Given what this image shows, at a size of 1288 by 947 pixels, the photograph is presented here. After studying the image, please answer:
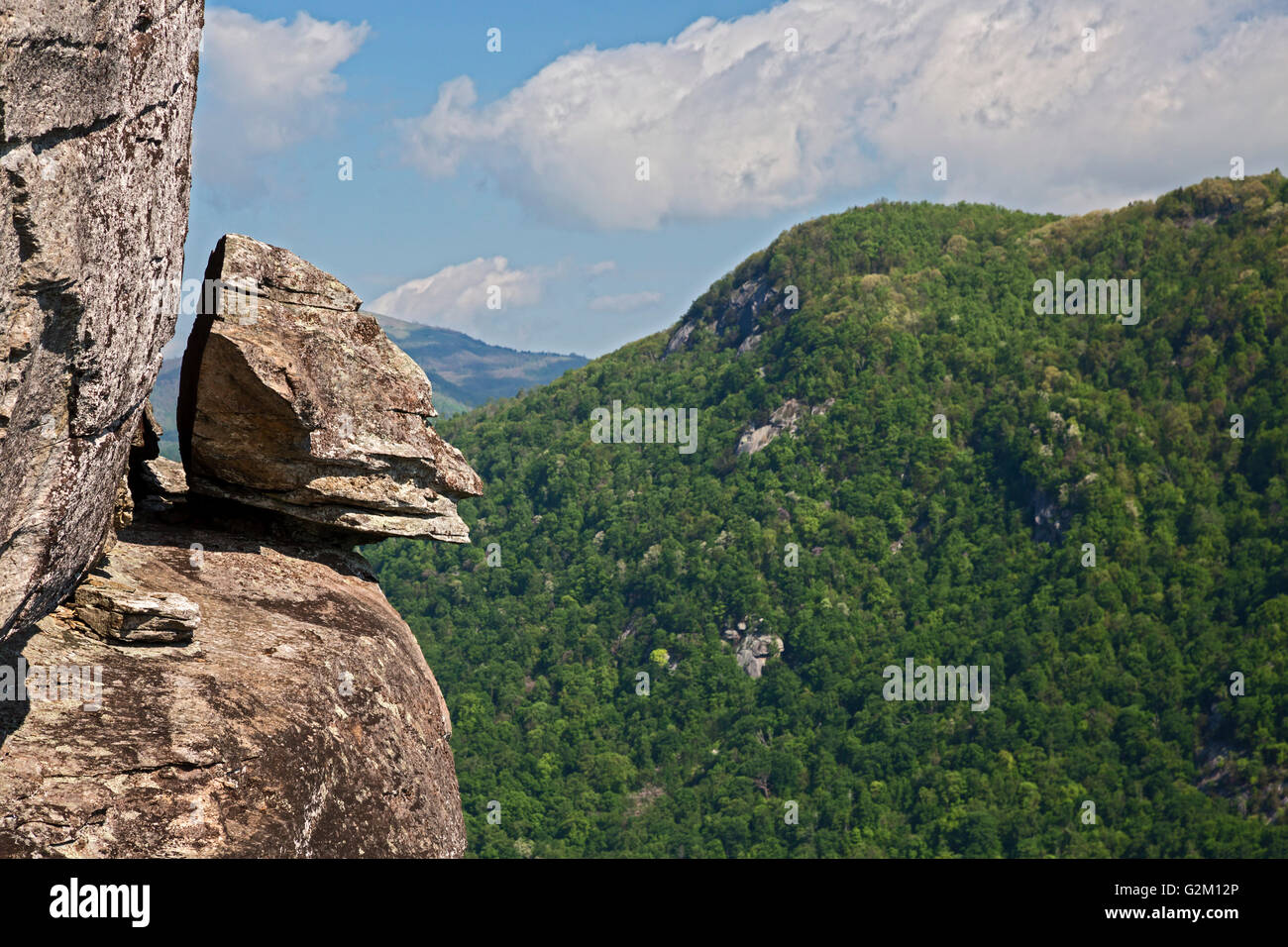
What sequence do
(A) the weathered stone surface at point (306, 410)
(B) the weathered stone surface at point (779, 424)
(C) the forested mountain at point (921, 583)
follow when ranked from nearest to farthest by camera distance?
(A) the weathered stone surface at point (306, 410) < (C) the forested mountain at point (921, 583) < (B) the weathered stone surface at point (779, 424)

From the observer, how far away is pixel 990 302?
182125 mm

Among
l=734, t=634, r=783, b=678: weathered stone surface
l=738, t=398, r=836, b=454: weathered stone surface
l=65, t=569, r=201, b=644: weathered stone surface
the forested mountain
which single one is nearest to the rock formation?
l=65, t=569, r=201, b=644: weathered stone surface

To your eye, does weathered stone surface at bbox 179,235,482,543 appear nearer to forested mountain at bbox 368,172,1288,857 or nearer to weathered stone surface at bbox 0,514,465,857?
weathered stone surface at bbox 0,514,465,857

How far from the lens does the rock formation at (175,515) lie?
9852 millimetres

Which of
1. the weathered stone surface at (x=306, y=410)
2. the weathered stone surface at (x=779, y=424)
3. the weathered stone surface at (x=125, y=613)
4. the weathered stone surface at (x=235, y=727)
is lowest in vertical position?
the weathered stone surface at (x=235, y=727)

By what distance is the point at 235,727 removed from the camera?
41.0 feet

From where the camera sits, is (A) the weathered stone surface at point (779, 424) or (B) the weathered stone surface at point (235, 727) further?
(A) the weathered stone surface at point (779, 424)

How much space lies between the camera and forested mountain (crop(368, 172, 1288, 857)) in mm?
116938

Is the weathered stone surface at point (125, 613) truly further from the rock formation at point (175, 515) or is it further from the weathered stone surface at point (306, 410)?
the weathered stone surface at point (306, 410)

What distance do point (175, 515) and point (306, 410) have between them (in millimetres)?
2591

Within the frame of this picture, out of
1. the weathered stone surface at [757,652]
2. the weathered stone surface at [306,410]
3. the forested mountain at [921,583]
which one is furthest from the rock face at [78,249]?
the weathered stone surface at [757,652]

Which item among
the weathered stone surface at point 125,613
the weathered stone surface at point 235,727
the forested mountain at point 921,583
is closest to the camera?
the weathered stone surface at point 235,727

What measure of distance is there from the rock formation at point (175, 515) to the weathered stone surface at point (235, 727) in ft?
0.10
